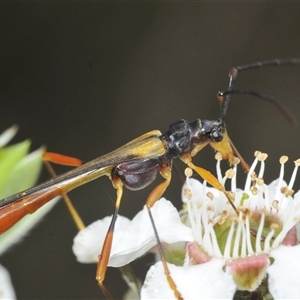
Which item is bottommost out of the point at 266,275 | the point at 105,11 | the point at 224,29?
the point at 266,275

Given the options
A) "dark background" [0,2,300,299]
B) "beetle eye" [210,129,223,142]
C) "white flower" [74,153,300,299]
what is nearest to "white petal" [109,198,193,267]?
"white flower" [74,153,300,299]

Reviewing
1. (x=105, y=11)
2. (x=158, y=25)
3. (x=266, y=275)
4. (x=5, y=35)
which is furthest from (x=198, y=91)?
(x=266, y=275)

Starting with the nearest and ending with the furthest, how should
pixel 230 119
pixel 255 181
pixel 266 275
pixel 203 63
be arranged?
pixel 266 275 → pixel 255 181 → pixel 230 119 → pixel 203 63

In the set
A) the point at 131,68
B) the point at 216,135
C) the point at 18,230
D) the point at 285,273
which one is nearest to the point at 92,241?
the point at 18,230

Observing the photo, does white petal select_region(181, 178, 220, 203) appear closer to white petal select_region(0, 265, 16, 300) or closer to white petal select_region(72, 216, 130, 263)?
white petal select_region(72, 216, 130, 263)

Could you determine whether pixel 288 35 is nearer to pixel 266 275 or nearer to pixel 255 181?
pixel 255 181

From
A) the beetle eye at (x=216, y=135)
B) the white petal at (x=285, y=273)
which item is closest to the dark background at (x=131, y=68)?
the beetle eye at (x=216, y=135)
